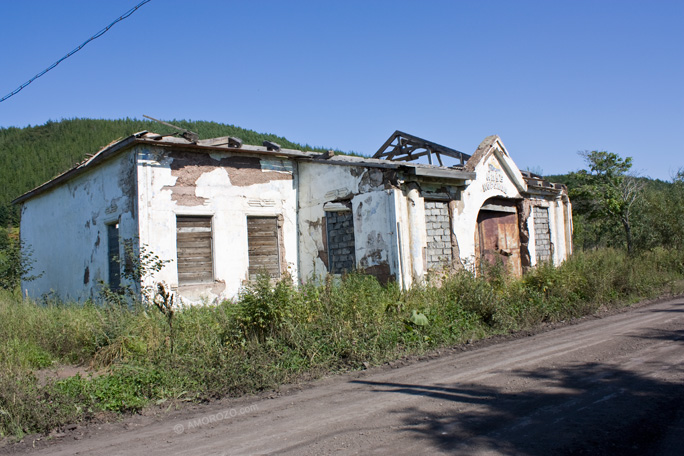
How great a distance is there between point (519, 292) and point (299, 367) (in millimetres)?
5688

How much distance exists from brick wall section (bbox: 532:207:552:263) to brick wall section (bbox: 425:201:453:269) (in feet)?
13.8

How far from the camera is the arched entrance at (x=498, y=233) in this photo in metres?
12.8

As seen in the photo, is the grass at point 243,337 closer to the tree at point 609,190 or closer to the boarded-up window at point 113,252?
the boarded-up window at point 113,252

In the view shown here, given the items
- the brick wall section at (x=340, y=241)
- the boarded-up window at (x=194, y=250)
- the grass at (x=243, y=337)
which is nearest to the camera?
→ the grass at (x=243, y=337)

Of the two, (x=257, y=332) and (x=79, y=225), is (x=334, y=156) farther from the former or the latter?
(x=79, y=225)

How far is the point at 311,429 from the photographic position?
4.45 metres

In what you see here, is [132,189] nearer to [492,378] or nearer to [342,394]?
[342,394]

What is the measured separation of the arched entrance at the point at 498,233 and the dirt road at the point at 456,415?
19.2 feet

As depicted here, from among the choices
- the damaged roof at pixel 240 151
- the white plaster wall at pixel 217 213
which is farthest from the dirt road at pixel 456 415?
the white plaster wall at pixel 217 213

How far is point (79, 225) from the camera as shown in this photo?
12.7 meters

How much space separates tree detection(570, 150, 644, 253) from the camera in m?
18.3

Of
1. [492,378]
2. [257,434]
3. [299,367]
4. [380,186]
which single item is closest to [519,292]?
[380,186]

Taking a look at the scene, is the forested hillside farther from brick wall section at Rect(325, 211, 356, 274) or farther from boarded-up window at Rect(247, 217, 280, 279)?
brick wall section at Rect(325, 211, 356, 274)

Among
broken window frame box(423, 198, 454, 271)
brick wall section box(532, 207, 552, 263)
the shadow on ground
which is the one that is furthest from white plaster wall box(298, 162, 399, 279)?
brick wall section box(532, 207, 552, 263)
